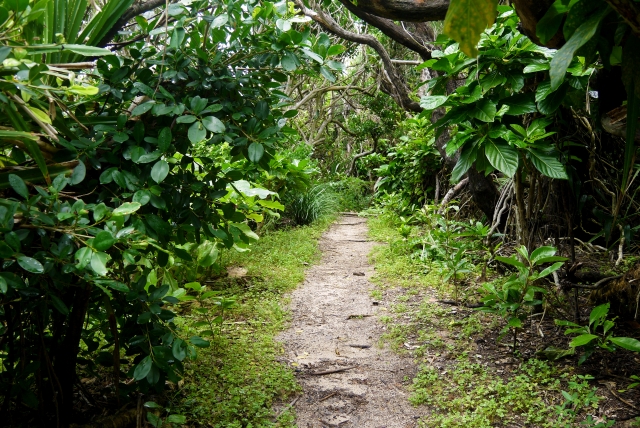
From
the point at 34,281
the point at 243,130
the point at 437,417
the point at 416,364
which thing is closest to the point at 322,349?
the point at 416,364

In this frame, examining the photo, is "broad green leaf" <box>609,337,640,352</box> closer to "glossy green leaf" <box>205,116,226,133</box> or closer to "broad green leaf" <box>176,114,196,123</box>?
"glossy green leaf" <box>205,116,226,133</box>

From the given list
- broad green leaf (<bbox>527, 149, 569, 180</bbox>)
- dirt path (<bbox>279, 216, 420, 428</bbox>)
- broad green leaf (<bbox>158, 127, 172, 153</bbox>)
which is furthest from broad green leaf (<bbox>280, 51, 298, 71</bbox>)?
dirt path (<bbox>279, 216, 420, 428</bbox>)

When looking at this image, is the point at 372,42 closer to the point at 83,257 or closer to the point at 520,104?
the point at 520,104

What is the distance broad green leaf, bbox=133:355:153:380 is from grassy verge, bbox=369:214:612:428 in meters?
1.27

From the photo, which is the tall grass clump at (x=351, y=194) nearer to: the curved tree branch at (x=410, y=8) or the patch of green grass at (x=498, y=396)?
the curved tree branch at (x=410, y=8)

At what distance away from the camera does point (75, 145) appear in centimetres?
179

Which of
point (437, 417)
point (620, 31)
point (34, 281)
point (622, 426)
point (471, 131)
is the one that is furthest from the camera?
point (471, 131)

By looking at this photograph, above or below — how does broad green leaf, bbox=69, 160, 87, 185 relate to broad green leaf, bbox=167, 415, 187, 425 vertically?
above

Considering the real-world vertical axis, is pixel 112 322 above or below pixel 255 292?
above

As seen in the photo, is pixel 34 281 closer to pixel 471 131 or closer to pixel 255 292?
pixel 471 131

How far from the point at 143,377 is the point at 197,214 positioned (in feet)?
2.36

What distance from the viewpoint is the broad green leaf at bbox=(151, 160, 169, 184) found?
1871 millimetres

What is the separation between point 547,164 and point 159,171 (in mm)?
1911

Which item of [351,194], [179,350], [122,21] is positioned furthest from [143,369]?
[351,194]
